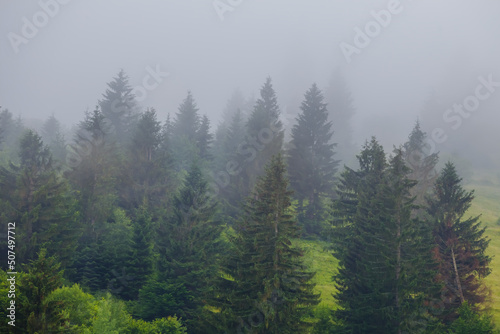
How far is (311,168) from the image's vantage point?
139ft

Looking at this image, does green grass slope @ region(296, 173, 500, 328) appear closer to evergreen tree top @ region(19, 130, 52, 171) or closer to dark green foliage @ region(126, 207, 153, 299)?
dark green foliage @ region(126, 207, 153, 299)

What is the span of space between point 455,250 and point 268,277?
44.7 feet

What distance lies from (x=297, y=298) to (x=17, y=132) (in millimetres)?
73484

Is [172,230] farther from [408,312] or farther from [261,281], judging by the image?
[408,312]

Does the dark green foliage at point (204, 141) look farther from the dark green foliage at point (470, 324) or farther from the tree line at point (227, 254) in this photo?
the dark green foliage at point (470, 324)

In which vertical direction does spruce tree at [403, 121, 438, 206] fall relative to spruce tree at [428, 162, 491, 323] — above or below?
above

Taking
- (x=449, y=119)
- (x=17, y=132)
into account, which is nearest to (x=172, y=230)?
(x=17, y=132)

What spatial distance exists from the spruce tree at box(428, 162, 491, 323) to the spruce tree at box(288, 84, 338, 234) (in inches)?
748

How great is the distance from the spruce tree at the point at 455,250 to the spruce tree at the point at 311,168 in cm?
1901

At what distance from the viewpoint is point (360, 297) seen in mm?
19188

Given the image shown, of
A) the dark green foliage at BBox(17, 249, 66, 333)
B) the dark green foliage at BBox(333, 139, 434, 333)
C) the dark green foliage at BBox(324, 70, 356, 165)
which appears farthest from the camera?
the dark green foliage at BBox(324, 70, 356, 165)

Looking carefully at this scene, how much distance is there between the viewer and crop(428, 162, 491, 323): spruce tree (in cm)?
2019

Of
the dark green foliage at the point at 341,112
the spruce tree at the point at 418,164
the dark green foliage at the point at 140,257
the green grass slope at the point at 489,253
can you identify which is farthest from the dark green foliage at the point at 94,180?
the dark green foliage at the point at 341,112

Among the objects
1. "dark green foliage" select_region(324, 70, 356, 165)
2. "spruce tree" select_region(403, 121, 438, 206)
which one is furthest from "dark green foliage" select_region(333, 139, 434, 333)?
"dark green foliage" select_region(324, 70, 356, 165)
